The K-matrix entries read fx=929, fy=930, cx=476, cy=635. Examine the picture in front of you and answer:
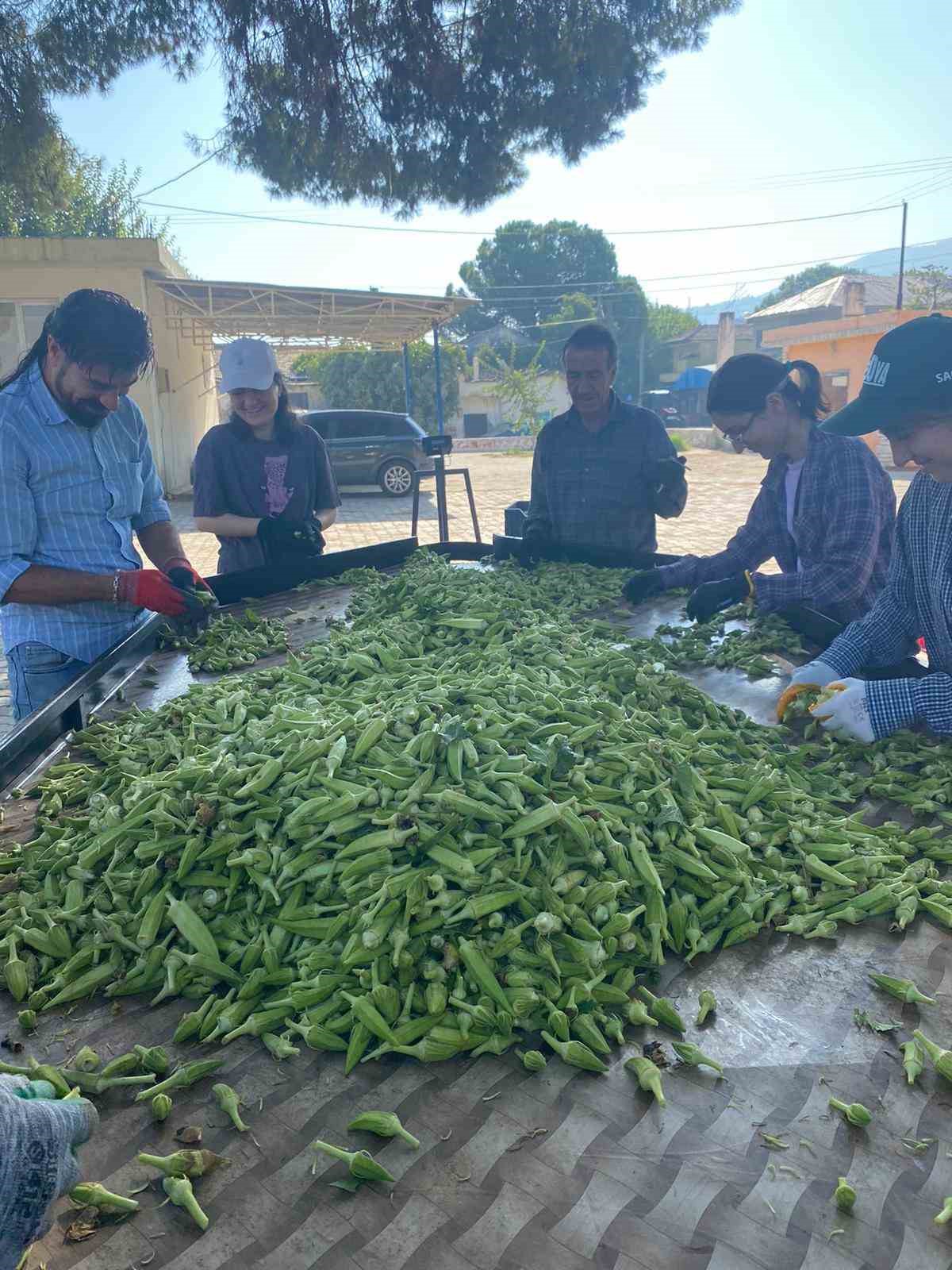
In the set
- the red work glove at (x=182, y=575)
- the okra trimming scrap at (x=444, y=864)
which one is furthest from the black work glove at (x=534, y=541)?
the okra trimming scrap at (x=444, y=864)

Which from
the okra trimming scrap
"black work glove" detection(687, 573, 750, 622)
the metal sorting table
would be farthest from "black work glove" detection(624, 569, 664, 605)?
the metal sorting table

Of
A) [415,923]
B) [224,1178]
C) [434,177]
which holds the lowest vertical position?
[224,1178]

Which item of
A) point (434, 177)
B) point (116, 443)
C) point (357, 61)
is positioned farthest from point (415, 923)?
point (434, 177)

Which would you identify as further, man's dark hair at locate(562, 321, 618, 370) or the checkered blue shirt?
man's dark hair at locate(562, 321, 618, 370)

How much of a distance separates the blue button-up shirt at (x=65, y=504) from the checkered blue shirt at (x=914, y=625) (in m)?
2.72

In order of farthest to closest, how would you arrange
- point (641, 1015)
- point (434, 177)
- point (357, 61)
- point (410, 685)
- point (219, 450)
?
point (434, 177), point (357, 61), point (219, 450), point (410, 685), point (641, 1015)

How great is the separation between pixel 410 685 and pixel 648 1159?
169 cm

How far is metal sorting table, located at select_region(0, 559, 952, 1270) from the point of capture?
1.26 metres

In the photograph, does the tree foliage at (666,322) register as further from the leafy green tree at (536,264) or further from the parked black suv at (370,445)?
the parked black suv at (370,445)

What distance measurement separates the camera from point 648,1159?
1.38 meters

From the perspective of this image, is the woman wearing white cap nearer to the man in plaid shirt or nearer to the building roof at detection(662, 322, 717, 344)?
the man in plaid shirt

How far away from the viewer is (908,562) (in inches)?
121

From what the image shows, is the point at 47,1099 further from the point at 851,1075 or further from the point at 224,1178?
the point at 851,1075

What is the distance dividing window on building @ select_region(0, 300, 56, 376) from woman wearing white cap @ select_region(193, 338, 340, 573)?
556 inches
